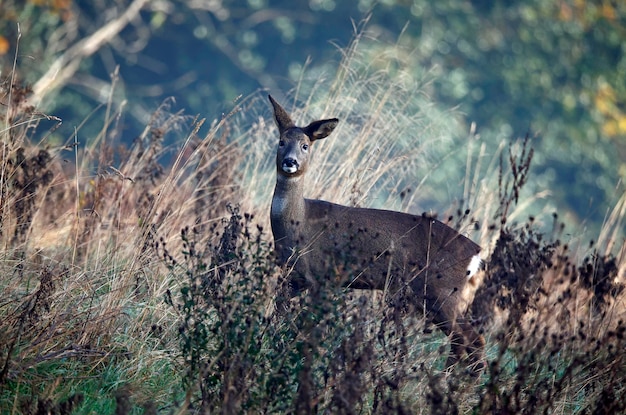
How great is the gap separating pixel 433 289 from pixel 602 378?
1.18 meters

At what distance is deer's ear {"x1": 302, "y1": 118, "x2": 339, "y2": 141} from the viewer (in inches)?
222

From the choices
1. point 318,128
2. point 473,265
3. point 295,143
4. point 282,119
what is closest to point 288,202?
point 295,143

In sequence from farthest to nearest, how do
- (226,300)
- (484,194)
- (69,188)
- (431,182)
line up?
(431,182)
(484,194)
(69,188)
(226,300)

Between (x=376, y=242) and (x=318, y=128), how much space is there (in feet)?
3.03

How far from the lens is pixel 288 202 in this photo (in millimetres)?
5469

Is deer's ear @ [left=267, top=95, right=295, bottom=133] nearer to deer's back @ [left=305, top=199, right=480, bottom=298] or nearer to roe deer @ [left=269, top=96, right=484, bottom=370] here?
roe deer @ [left=269, top=96, right=484, bottom=370]

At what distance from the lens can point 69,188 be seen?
656cm

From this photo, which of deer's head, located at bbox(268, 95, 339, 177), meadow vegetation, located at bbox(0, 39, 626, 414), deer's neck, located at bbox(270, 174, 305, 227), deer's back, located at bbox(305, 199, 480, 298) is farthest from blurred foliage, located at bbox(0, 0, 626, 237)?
meadow vegetation, located at bbox(0, 39, 626, 414)

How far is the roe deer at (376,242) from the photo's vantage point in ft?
16.8

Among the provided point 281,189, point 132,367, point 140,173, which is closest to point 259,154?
point 140,173

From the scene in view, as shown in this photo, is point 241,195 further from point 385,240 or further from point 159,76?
point 159,76

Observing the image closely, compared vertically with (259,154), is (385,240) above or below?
below

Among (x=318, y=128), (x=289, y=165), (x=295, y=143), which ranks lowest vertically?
(x=289, y=165)

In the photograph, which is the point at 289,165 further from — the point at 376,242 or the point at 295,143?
the point at 376,242
